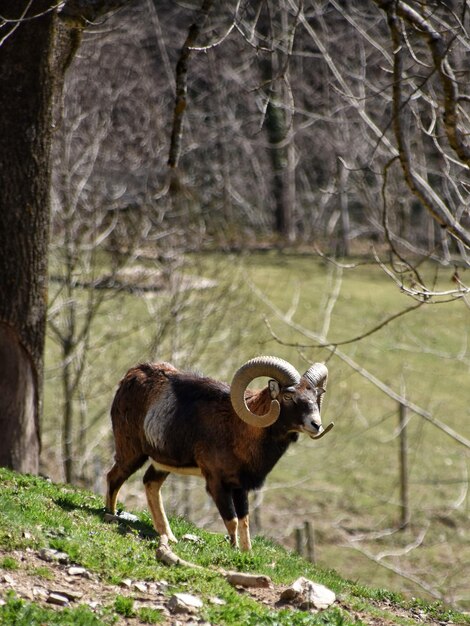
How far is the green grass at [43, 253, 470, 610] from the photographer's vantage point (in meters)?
21.5

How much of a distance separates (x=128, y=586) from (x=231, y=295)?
53.1 ft

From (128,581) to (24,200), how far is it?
5818 millimetres


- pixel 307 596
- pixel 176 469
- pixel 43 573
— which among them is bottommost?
pixel 307 596

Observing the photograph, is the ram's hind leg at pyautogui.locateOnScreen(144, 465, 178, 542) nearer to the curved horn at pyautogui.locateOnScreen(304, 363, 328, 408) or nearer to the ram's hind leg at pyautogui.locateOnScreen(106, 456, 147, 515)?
the ram's hind leg at pyautogui.locateOnScreen(106, 456, 147, 515)

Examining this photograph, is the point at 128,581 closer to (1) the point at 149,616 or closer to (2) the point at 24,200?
(1) the point at 149,616

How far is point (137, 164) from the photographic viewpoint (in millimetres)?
24703

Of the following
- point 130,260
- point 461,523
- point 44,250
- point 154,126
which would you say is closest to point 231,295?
point 130,260

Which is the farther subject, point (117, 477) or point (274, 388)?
point (117, 477)

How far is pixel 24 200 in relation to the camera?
12.7 m

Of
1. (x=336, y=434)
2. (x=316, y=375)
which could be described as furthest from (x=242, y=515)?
(x=336, y=434)

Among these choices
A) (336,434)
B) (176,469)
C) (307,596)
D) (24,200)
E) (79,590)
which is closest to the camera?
(79,590)

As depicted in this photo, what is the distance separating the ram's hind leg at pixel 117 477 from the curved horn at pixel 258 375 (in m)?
1.30

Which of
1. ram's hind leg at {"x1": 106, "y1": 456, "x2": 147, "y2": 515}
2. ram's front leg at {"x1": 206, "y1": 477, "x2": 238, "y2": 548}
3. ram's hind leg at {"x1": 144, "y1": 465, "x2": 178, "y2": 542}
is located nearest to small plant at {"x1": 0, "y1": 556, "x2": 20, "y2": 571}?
ram's hind leg at {"x1": 144, "y1": 465, "x2": 178, "y2": 542}

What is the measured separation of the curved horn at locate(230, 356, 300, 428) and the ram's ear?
0.04m
